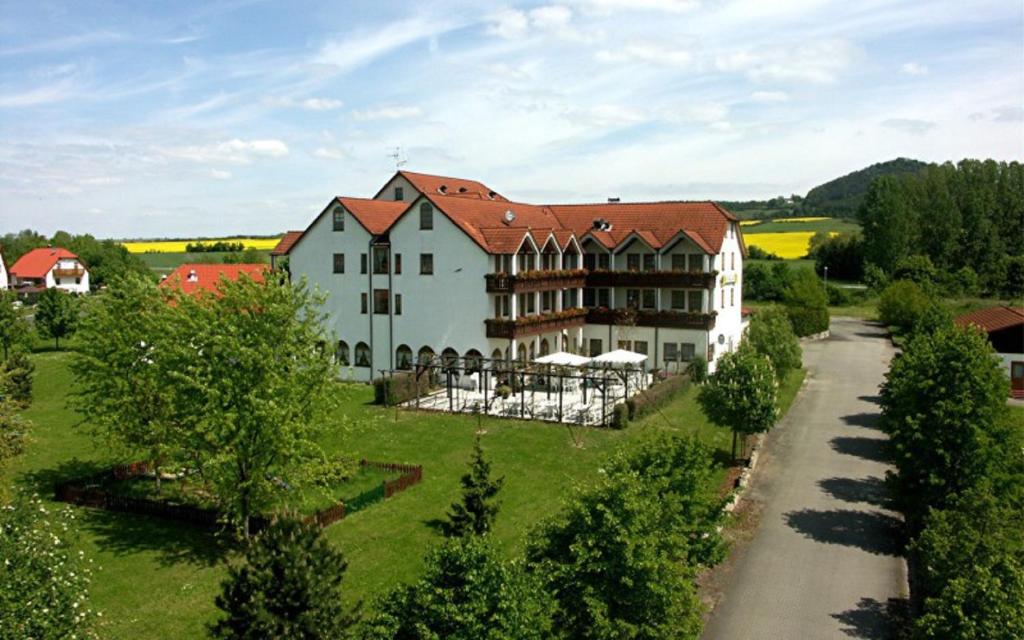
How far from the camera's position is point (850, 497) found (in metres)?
29.9

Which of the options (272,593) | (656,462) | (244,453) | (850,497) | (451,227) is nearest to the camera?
(272,593)

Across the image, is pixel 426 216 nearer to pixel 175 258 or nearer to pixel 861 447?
pixel 861 447

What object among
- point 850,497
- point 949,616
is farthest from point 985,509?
point 850,497

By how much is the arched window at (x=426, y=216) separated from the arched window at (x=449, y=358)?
7485 mm

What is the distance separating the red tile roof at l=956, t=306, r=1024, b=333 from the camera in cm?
4748

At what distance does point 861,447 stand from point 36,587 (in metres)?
33.5

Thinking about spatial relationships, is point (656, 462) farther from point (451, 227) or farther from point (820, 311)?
point (820, 311)

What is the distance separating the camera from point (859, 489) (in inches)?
1214

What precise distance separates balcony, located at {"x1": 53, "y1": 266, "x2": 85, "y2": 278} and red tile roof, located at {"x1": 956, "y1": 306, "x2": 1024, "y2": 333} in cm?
10681

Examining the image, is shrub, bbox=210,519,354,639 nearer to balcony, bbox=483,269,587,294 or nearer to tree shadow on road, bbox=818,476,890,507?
tree shadow on road, bbox=818,476,890,507

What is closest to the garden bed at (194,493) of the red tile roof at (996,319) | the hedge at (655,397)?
the hedge at (655,397)

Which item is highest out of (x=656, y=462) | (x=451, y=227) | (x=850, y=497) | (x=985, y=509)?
(x=451, y=227)

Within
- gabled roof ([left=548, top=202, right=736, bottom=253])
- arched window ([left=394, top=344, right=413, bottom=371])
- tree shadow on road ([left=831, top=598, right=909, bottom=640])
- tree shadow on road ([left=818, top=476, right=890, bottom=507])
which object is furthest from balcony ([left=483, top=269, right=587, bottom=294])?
tree shadow on road ([left=831, top=598, right=909, bottom=640])

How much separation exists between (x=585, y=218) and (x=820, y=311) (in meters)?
29.1
